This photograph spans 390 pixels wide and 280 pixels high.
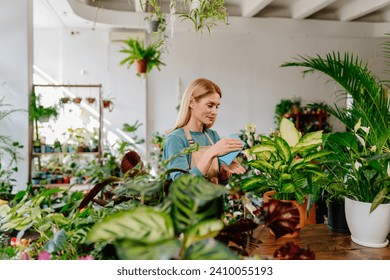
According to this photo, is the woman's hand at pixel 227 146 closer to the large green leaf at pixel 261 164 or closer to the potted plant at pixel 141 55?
the large green leaf at pixel 261 164

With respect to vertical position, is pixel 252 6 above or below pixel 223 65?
above

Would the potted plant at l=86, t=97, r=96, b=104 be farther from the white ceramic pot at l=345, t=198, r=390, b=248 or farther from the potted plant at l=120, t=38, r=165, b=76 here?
the white ceramic pot at l=345, t=198, r=390, b=248

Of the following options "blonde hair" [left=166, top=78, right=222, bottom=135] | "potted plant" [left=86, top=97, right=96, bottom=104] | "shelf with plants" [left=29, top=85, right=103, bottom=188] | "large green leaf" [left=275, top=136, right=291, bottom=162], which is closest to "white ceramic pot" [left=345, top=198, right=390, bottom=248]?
"large green leaf" [left=275, top=136, right=291, bottom=162]

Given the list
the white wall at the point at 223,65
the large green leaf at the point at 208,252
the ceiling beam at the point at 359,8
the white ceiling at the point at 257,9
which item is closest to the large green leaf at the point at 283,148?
the large green leaf at the point at 208,252

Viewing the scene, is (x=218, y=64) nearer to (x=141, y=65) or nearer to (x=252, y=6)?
(x=252, y=6)

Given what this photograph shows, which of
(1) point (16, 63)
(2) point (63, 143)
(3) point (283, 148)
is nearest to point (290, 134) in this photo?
(3) point (283, 148)

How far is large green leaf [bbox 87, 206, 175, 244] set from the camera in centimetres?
67

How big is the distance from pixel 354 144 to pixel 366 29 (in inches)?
323

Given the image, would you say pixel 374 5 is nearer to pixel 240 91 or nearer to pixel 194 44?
pixel 240 91

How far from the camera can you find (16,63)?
15.6ft

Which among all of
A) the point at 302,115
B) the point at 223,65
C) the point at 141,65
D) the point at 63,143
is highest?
the point at 223,65

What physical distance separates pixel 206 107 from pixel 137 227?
132 cm

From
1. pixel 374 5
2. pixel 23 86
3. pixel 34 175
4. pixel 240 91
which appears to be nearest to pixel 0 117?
pixel 23 86

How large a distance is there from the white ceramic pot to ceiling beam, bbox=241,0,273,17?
5852 millimetres
